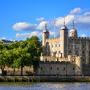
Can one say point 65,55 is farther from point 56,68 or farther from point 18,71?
point 18,71

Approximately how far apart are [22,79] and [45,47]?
5161 centimetres

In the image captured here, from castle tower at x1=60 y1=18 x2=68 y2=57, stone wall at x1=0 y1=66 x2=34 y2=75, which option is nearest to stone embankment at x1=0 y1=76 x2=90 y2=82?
stone wall at x1=0 y1=66 x2=34 y2=75

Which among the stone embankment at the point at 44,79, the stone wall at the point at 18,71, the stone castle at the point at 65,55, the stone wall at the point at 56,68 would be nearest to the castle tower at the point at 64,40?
the stone castle at the point at 65,55

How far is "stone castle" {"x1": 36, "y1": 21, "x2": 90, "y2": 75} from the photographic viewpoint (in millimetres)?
81438

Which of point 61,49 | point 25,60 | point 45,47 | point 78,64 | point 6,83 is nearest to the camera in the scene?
point 6,83

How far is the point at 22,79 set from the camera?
72938mm

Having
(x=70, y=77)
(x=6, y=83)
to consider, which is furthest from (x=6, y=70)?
(x=70, y=77)

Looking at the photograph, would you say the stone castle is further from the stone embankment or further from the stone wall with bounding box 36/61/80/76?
the stone embankment

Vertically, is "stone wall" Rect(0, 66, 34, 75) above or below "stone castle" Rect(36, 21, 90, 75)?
below

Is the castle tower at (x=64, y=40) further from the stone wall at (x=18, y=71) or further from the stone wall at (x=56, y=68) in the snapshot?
the stone wall at (x=18, y=71)

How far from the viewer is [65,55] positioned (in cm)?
10644

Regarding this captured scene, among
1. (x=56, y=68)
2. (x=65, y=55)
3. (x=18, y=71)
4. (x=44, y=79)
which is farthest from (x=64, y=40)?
(x=44, y=79)

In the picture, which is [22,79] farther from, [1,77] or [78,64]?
[78,64]

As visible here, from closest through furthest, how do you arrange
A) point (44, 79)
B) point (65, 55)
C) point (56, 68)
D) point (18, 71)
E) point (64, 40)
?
point (44, 79) → point (56, 68) → point (18, 71) → point (65, 55) → point (64, 40)
